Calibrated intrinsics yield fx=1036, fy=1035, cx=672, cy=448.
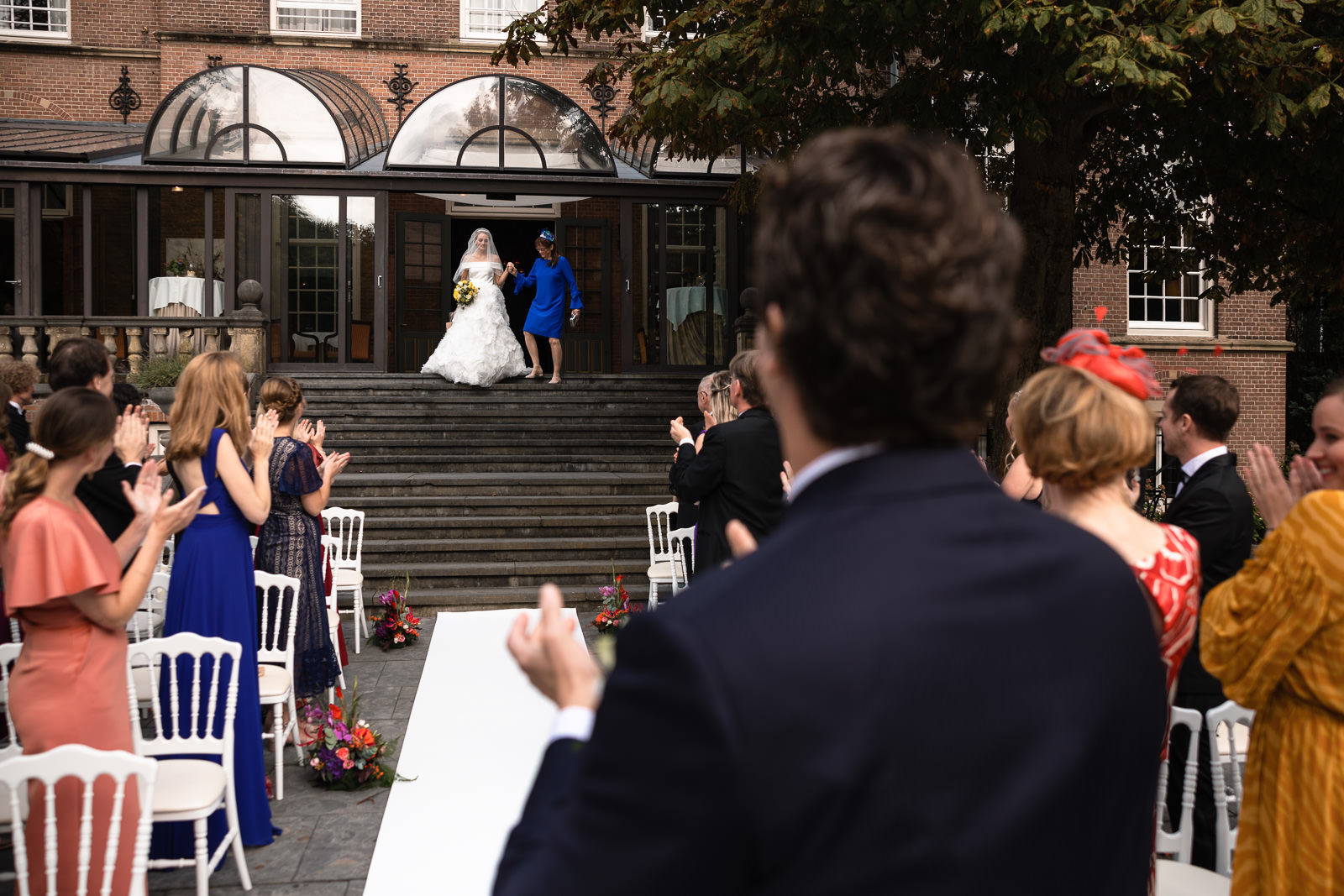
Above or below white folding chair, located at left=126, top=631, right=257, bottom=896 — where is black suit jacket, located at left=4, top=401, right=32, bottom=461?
above

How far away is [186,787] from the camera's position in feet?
12.4

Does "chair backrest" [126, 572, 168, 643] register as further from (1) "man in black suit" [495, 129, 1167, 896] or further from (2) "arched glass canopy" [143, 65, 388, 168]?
(2) "arched glass canopy" [143, 65, 388, 168]

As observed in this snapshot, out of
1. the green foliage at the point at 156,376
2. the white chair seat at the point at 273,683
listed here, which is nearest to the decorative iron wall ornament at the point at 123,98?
the green foliage at the point at 156,376

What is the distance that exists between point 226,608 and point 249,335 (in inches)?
385

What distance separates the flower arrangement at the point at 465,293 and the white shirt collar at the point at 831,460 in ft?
46.7

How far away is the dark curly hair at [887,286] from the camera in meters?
0.93

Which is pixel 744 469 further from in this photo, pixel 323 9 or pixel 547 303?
pixel 323 9

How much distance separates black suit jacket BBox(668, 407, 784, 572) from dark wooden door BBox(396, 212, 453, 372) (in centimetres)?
1386

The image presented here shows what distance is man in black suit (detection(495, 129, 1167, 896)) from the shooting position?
2.69ft

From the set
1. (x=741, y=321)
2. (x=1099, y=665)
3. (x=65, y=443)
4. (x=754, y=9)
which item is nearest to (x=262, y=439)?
(x=65, y=443)

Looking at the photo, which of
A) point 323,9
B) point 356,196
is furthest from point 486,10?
point 356,196

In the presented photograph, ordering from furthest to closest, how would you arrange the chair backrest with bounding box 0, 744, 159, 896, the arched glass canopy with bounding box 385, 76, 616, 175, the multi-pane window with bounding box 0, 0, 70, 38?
the multi-pane window with bounding box 0, 0, 70, 38, the arched glass canopy with bounding box 385, 76, 616, 175, the chair backrest with bounding box 0, 744, 159, 896

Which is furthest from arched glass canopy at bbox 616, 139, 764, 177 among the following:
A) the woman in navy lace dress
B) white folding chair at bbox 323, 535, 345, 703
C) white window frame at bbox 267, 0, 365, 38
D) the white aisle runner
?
the woman in navy lace dress

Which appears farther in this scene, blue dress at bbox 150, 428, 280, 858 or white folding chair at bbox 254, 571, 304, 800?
white folding chair at bbox 254, 571, 304, 800
